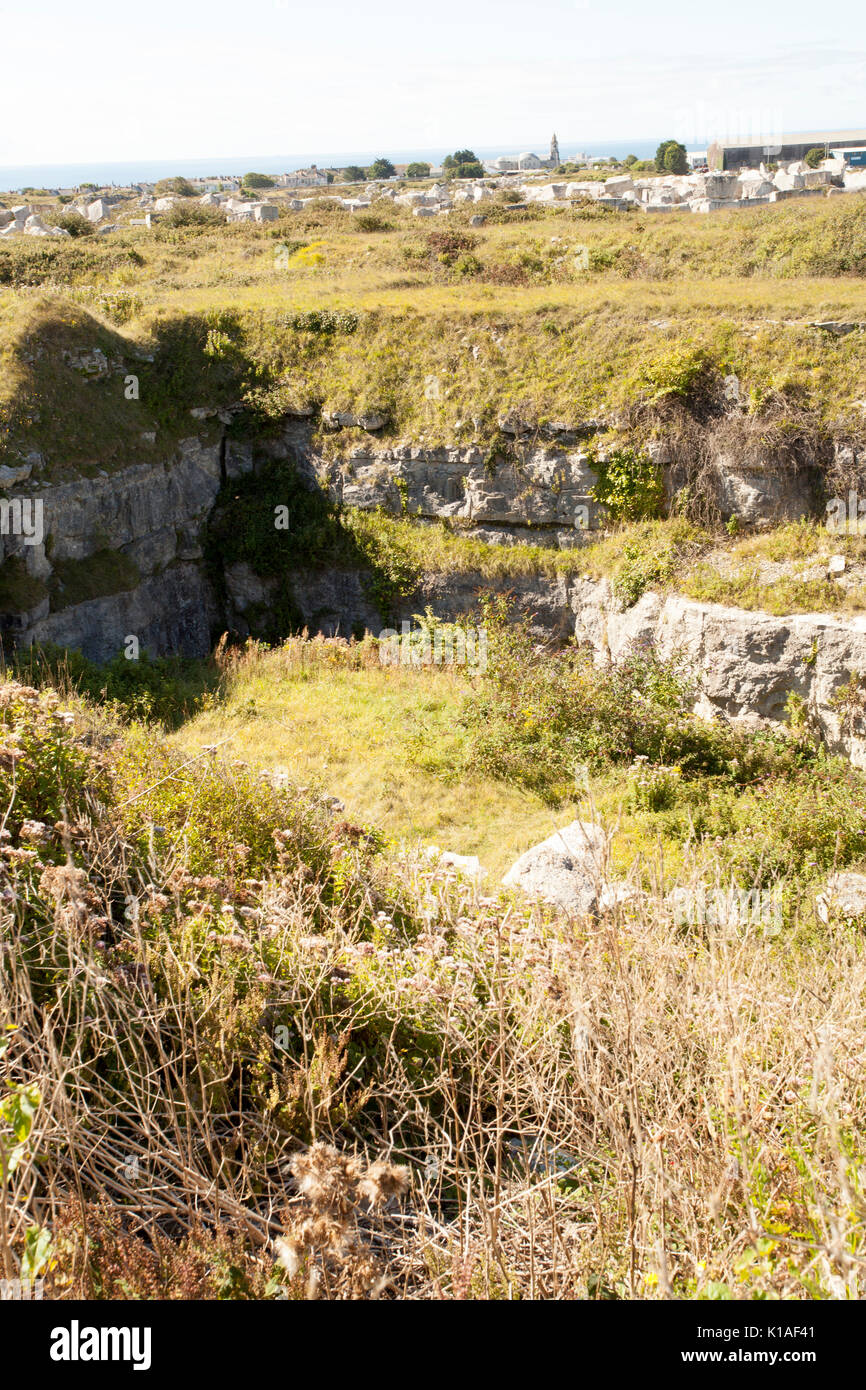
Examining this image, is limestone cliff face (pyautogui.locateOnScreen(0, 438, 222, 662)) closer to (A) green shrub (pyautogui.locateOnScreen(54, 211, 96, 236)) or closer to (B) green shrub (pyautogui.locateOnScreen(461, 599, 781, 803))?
(B) green shrub (pyautogui.locateOnScreen(461, 599, 781, 803))

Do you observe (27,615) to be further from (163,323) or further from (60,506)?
(163,323)

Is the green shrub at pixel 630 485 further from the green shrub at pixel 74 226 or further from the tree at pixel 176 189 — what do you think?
the tree at pixel 176 189

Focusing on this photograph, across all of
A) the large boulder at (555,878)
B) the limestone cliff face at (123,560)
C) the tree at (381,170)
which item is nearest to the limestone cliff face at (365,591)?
the limestone cliff face at (123,560)

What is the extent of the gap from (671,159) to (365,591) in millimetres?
55004

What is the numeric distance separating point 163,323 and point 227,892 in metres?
14.0

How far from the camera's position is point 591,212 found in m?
27.9

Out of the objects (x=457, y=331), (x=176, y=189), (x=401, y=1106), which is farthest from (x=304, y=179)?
(x=401, y=1106)

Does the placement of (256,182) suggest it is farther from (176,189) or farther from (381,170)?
(176,189)

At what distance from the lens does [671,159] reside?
55938mm

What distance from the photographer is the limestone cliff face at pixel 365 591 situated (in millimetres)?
11070

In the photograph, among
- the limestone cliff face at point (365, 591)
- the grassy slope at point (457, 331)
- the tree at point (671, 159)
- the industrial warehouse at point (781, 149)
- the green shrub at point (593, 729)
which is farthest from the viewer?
the industrial warehouse at point (781, 149)

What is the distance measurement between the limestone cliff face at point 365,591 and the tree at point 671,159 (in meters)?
52.1

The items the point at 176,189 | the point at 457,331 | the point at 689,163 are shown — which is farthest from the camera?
the point at 689,163
